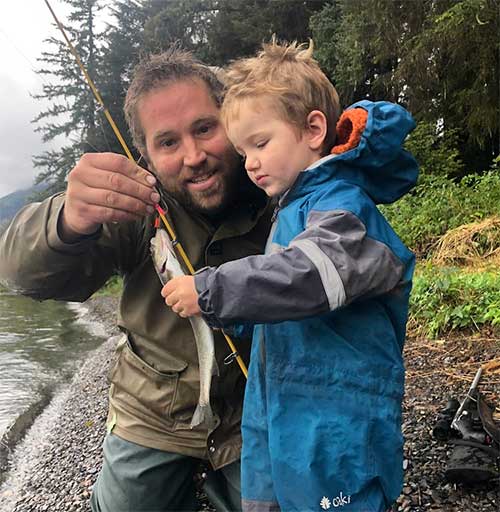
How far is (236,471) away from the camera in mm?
2867

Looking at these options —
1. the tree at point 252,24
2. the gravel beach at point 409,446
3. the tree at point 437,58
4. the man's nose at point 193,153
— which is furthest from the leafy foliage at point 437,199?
the tree at point 252,24

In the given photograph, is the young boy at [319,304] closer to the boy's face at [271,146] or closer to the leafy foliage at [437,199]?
the boy's face at [271,146]

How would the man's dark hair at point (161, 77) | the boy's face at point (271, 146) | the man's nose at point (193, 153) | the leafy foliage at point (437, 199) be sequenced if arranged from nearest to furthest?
the boy's face at point (271, 146) < the man's nose at point (193, 153) < the man's dark hair at point (161, 77) < the leafy foliage at point (437, 199)

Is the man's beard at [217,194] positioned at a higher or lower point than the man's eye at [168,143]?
lower

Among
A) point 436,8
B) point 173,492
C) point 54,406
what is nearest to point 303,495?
point 173,492

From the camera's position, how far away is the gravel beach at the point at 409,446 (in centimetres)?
347

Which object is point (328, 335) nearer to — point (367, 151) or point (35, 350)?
point (367, 151)

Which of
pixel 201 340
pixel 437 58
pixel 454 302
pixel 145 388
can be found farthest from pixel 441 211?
pixel 201 340

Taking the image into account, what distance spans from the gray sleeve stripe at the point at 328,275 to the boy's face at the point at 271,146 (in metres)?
0.47

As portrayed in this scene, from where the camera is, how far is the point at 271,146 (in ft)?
7.15

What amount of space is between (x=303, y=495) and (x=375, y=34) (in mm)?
12052

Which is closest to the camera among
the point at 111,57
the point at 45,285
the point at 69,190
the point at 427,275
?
the point at 69,190

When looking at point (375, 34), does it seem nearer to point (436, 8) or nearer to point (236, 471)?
point (436, 8)

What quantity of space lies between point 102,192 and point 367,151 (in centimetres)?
110
